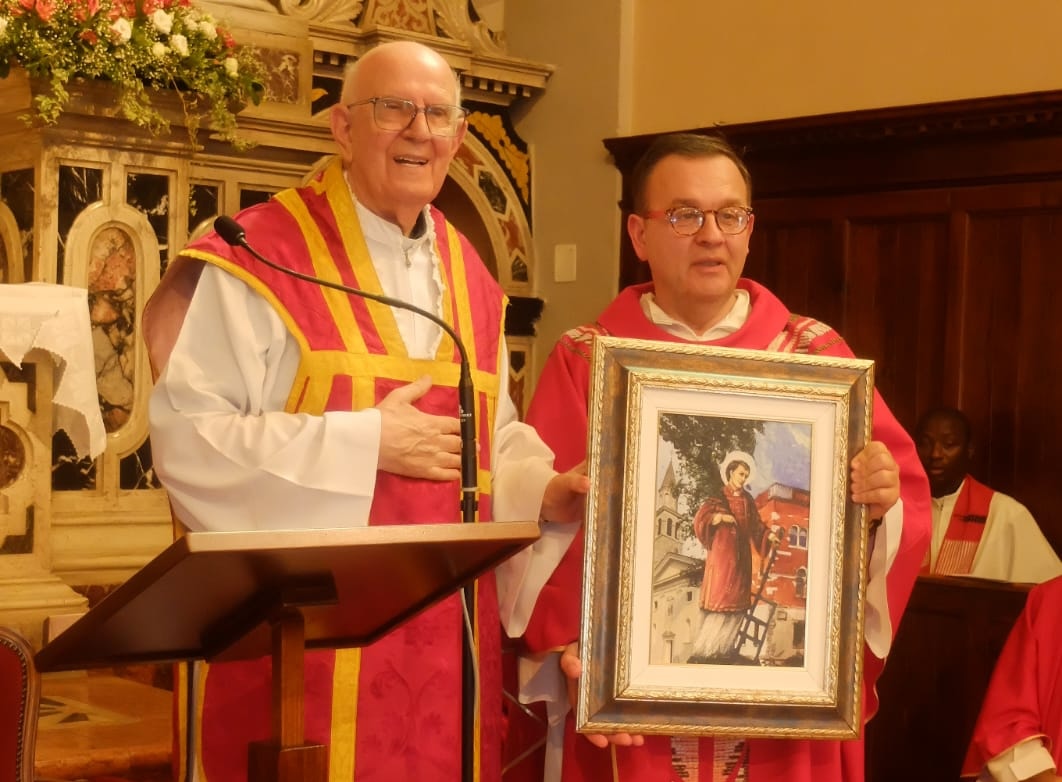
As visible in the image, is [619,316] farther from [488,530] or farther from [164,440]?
[488,530]

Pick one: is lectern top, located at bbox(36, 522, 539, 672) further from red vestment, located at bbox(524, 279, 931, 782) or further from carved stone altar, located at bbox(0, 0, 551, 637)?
carved stone altar, located at bbox(0, 0, 551, 637)

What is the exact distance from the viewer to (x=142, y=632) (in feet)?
6.54

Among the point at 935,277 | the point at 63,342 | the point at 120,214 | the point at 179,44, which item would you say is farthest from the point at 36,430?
the point at 935,277

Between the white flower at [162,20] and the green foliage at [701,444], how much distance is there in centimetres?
425

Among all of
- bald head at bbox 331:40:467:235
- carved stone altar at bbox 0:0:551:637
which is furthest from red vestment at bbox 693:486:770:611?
carved stone altar at bbox 0:0:551:637

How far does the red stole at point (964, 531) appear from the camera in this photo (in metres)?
5.88

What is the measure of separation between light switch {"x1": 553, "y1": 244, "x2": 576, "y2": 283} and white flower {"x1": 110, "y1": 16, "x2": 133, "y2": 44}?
282 cm

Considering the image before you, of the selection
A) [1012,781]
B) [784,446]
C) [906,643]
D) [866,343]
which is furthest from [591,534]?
[866,343]

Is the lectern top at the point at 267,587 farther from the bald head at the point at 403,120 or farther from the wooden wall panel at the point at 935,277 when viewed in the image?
the wooden wall panel at the point at 935,277

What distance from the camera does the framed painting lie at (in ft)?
8.30

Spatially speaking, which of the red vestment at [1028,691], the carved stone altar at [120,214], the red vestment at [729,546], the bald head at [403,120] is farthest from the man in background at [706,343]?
the carved stone altar at [120,214]

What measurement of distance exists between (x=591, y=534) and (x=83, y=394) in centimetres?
365

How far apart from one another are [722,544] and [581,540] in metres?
0.36

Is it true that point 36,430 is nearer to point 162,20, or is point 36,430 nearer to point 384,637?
point 162,20
